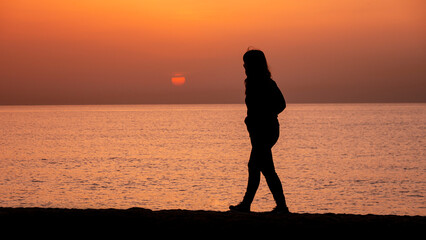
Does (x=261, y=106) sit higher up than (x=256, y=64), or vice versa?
(x=256, y=64)

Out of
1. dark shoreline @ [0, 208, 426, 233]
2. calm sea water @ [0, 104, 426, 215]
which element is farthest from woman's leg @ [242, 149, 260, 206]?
calm sea water @ [0, 104, 426, 215]

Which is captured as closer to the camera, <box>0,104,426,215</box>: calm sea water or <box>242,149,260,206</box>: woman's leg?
<box>242,149,260,206</box>: woman's leg

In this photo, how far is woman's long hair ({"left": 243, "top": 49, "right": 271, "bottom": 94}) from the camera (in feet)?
21.6

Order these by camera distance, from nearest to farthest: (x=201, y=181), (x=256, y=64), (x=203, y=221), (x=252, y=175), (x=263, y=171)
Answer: (x=203, y=221), (x=256, y=64), (x=263, y=171), (x=252, y=175), (x=201, y=181)

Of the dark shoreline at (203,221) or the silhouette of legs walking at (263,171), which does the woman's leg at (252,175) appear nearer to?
the silhouette of legs walking at (263,171)

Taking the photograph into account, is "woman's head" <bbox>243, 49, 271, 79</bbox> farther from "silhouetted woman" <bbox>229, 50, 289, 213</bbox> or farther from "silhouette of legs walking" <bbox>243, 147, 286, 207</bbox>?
"silhouette of legs walking" <bbox>243, 147, 286, 207</bbox>

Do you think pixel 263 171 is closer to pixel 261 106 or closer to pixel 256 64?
pixel 261 106

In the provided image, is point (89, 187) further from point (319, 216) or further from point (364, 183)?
point (319, 216)

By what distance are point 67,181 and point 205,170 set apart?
852 cm

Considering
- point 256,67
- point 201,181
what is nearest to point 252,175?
point 256,67

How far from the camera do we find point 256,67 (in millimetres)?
6594

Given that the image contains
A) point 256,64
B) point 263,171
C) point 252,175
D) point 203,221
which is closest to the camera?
point 203,221

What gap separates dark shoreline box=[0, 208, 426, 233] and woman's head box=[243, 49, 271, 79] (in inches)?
71.2

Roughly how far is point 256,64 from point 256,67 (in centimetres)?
4
